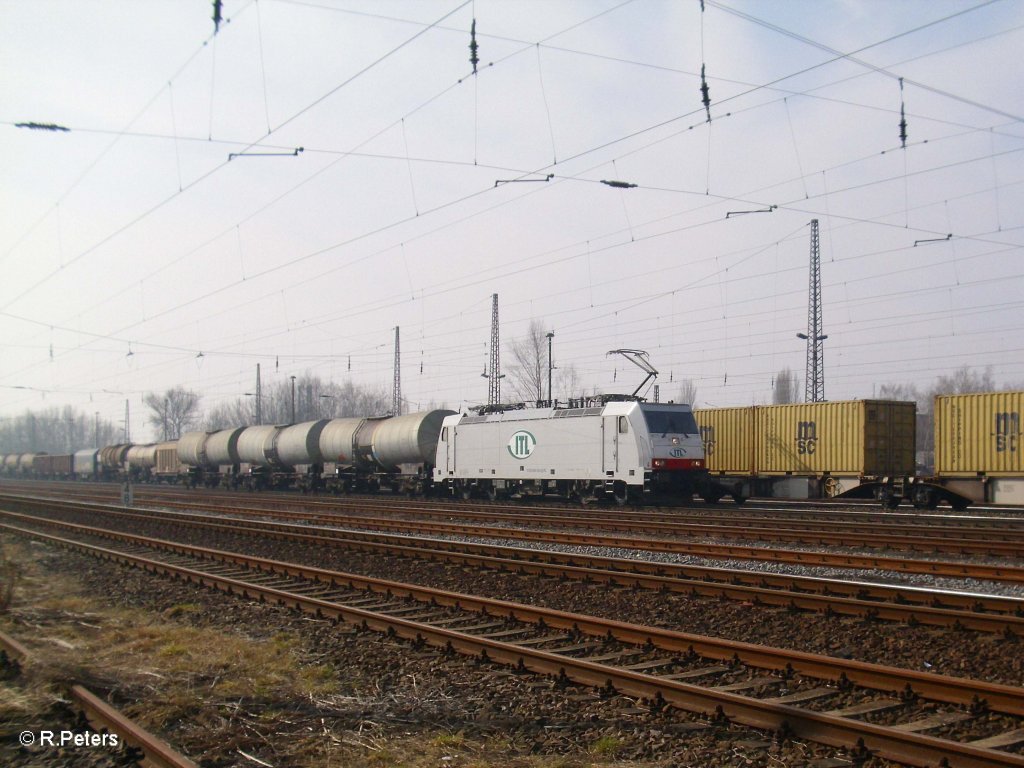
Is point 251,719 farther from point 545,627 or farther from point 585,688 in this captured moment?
point 545,627

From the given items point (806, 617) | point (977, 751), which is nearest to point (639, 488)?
point (806, 617)

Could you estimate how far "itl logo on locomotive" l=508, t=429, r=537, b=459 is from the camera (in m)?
28.6

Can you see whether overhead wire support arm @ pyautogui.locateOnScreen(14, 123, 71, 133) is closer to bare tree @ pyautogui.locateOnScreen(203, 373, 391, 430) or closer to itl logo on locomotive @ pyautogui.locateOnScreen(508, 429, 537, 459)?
itl logo on locomotive @ pyautogui.locateOnScreen(508, 429, 537, 459)

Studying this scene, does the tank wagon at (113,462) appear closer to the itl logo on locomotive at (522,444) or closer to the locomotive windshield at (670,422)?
the itl logo on locomotive at (522,444)

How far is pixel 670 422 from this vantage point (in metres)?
25.7

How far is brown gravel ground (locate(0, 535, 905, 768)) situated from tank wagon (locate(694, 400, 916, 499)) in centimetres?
2156

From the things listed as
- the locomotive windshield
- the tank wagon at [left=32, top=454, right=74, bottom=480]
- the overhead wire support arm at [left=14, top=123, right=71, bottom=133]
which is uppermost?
the overhead wire support arm at [left=14, top=123, right=71, bottom=133]

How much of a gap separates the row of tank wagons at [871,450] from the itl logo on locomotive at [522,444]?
7.40 m

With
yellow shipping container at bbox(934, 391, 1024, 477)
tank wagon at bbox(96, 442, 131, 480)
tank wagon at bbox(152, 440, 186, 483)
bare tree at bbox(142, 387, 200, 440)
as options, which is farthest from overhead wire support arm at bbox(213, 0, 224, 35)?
bare tree at bbox(142, 387, 200, 440)

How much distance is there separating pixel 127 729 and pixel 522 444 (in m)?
23.2

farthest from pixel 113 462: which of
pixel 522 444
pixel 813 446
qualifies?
pixel 813 446

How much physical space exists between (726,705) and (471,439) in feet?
82.9

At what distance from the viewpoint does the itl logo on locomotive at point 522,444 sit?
93.8ft

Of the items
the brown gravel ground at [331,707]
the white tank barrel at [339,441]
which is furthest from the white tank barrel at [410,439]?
the brown gravel ground at [331,707]
